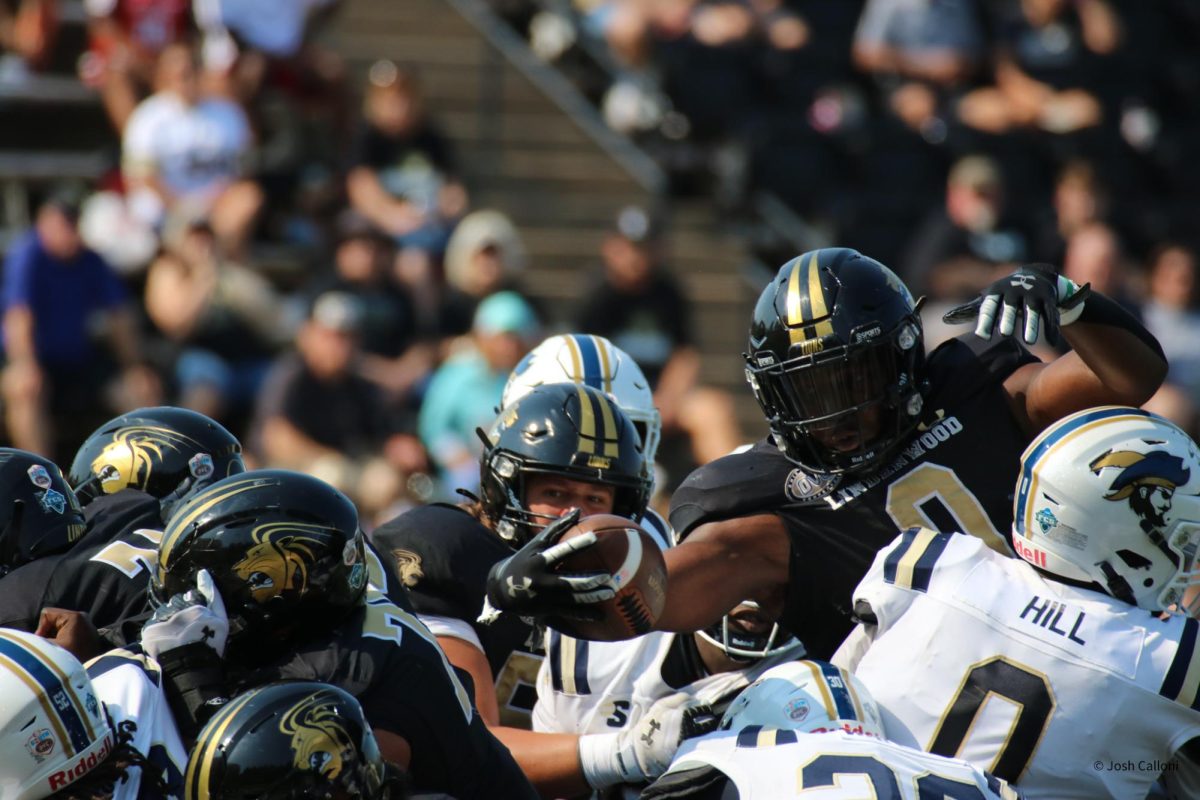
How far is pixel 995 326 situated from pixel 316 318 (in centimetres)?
596

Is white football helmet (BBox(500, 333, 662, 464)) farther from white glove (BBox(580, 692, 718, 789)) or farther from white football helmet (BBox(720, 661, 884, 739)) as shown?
white football helmet (BBox(720, 661, 884, 739))

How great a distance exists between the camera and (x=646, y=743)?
3.95 metres

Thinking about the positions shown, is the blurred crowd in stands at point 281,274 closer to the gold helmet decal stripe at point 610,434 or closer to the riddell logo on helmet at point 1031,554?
the gold helmet decal stripe at point 610,434

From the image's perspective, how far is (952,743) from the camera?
3.41m

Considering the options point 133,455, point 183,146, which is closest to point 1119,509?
point 133,455

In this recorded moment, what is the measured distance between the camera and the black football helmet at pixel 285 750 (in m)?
3.02

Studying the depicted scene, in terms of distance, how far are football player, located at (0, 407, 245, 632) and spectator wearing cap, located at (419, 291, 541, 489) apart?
13.5 feet

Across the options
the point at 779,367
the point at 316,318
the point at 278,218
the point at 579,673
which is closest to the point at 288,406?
the point at 316,318

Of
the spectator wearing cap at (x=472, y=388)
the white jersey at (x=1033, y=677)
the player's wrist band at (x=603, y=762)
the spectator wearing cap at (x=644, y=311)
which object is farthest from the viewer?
the spectator wearing cap at (x=644, y=311)

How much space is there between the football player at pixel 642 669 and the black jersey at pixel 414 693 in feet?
2.21

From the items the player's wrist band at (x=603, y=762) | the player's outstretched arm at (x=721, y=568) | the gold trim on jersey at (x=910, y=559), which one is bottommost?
the player's wrist band at (x=603, y=762)

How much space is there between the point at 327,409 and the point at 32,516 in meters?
5.21

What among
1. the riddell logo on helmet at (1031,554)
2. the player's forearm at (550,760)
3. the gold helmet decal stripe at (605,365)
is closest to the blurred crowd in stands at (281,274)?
the gold helmet decal stripe at (605,365)

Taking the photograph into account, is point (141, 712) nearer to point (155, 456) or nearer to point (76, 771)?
point (76, 771)
